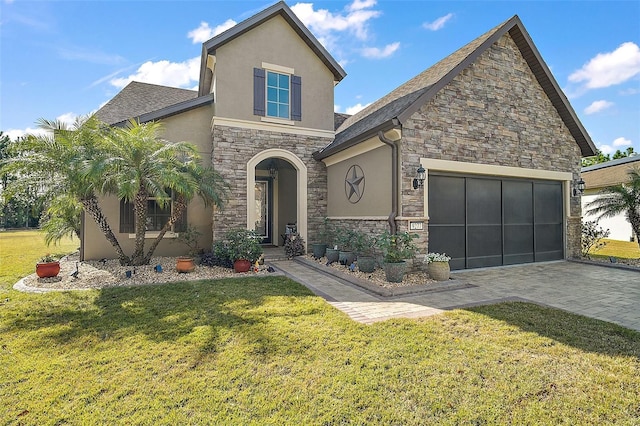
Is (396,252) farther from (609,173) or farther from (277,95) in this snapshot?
(609,173)

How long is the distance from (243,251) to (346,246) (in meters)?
3.22

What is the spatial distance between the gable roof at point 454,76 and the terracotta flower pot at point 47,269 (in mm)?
8286

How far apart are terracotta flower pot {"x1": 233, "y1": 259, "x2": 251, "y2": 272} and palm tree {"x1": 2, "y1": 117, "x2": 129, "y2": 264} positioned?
3872 millimetres

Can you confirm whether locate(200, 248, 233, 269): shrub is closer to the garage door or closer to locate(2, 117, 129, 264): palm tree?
locate(2, 117, 129, 264): palm tree

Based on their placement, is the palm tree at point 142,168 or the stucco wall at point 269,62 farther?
the stucco wall at point 269,62

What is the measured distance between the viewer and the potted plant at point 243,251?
8.94 metres

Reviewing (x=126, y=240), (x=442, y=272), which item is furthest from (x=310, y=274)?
(x=126, y=240)

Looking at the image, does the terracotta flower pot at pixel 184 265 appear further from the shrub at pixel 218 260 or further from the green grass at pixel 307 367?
the green grass at pixel 307 367

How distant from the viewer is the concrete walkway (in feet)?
18.2

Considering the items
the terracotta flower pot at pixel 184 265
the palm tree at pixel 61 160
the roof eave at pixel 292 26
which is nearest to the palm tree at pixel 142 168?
the palm tree at pixel 61 160

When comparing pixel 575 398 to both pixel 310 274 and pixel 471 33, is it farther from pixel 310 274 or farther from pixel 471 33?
pixel 471 33

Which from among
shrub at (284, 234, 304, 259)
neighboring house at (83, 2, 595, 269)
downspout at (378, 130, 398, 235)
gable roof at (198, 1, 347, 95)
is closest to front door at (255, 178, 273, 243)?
neighboring house at (83, 2, 595, 269)

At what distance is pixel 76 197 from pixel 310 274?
6.47 meters

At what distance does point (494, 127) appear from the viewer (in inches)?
382
